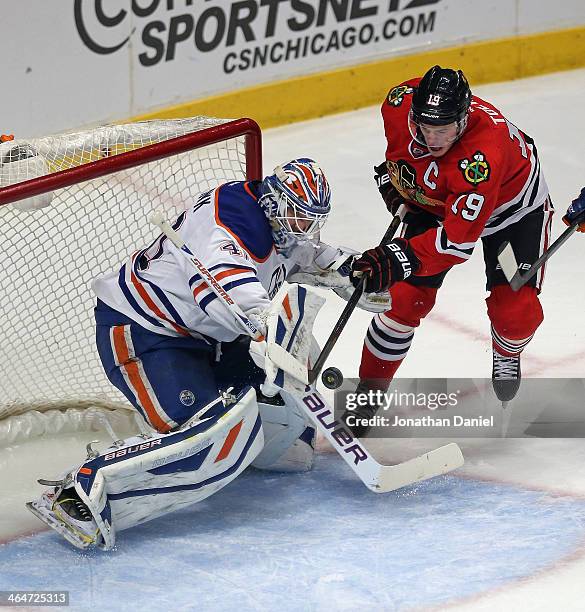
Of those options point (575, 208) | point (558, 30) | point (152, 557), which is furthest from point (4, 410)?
point (558, 30)

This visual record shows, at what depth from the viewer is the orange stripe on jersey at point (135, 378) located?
327 cm

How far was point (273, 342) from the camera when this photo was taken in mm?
3008

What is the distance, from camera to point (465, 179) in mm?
3334

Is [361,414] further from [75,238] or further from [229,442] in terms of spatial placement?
[75,238]

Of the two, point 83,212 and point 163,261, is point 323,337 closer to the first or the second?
point 83,212

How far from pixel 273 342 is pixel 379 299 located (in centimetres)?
61

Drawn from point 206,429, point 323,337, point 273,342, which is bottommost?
point 323,337

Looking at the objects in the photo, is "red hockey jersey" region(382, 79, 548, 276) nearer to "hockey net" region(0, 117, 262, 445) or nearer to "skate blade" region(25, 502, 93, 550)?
"hockey net" region(0, 117, 262, 445)

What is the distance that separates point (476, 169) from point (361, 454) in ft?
2.55

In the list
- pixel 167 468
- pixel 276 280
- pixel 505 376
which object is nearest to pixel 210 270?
pixel 276 280

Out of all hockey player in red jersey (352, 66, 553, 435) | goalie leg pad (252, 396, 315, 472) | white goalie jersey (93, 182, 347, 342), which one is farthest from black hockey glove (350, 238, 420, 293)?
goalie leg pad (252, 396, 315, 472)

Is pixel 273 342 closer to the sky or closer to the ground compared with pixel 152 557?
closer to the sky

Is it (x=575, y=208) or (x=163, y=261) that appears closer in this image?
(x=163, y=261)

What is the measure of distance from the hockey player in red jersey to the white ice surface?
303mm
